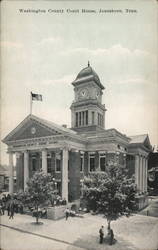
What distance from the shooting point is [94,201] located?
16.1 metres

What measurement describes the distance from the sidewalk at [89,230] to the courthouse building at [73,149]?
456 cm

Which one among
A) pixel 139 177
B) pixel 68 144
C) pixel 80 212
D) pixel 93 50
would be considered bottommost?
pixel 80 212

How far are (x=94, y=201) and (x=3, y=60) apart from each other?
35.5 feet

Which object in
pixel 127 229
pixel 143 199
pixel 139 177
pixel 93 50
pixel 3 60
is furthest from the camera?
pixel 139 177

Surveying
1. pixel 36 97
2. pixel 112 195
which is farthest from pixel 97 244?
pixel 36 97

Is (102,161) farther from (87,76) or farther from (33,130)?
(87,76)

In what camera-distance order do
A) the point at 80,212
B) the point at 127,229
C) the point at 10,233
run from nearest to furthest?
the point at 10,233
the point at 127,229
the point at 80,212

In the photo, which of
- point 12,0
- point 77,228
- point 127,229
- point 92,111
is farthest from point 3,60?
point 92,111

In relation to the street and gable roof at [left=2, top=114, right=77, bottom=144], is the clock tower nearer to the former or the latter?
gable roof at [left=2, top=114, right=77, bottom=144]

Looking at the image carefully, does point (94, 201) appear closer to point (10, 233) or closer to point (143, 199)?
point (10, 233)

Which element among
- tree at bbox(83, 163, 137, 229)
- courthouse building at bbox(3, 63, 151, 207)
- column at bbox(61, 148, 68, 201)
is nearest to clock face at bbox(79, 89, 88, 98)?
courthouse building at bbox(3, 63, 151, 207)

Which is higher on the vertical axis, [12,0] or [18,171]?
[12,0]

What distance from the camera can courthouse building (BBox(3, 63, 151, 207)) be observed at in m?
26.7

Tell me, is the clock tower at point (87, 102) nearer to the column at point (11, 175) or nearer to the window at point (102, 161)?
the window at point (102, 161)
